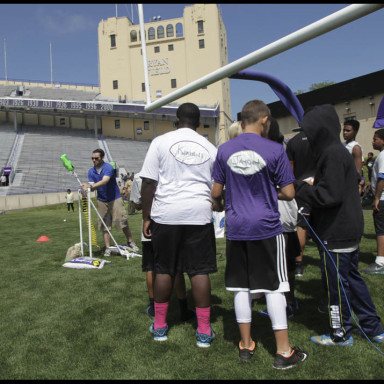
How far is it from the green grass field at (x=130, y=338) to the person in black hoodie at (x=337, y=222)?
0.20 meters

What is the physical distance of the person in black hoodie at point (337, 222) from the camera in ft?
8.52

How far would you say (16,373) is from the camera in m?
2.49

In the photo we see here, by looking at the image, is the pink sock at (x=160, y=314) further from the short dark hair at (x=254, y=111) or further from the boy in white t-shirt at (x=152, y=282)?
the short dark hair at (x=254, y=111)

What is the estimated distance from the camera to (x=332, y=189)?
2557 mm

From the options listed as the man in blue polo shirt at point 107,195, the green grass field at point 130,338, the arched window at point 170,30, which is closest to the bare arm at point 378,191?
the green grass field at point 130,338

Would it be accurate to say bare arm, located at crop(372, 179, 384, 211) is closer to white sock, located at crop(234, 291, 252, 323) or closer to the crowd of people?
the crowd of people

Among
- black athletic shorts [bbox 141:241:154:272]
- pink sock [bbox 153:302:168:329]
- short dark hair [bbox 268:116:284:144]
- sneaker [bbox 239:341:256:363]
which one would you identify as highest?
short dark hair [bbox 268:116:284:144]

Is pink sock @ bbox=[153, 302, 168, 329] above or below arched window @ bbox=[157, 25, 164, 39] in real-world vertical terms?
below

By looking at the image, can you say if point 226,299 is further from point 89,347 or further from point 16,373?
point 16,373

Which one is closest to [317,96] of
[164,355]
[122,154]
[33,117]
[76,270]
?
[122,154]

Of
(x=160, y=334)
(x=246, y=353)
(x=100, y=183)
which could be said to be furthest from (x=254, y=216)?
(x=100, y=183)

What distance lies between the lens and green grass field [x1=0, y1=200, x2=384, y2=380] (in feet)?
7.89

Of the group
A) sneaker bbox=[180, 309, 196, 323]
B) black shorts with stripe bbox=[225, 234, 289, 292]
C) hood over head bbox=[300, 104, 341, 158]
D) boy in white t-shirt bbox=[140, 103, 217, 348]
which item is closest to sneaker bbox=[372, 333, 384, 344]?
black shorts with stripe bbox=[225, 234, 289, 292]

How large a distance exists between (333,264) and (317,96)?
2748 centimetres
